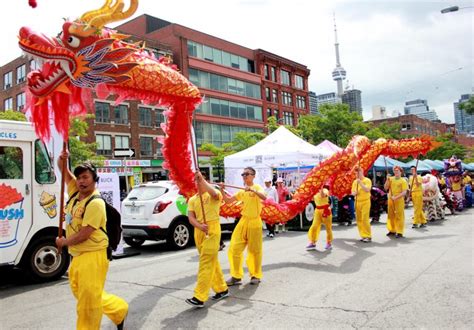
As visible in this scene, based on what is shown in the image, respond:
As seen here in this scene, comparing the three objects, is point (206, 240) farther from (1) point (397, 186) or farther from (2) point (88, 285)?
(1) point (397, 186)

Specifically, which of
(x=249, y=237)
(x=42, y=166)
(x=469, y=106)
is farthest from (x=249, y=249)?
(x=469, y=106)

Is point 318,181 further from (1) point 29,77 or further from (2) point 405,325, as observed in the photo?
(1) point 29,77

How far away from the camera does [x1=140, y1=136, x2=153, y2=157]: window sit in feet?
123

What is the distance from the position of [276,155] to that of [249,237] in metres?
8.22

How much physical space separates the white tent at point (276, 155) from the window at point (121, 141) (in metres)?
21.2

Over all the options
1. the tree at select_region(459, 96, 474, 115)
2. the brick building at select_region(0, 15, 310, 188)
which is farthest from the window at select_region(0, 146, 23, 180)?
the brick building at select_region(0, 15, 310, 188)

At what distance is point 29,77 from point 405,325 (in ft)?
15.6

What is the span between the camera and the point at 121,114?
118ft

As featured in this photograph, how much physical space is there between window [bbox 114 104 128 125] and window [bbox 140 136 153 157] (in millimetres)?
2363

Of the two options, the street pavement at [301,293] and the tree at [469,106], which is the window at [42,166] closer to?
the street pavement at [301,293]

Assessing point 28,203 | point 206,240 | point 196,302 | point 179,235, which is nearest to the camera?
point 196,302

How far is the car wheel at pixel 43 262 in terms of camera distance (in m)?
6.91

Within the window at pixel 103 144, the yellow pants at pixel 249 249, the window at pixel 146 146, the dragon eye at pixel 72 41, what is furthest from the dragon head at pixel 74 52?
the window at pixel 146 146

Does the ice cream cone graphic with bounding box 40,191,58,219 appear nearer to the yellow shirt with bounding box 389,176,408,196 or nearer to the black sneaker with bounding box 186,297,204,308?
the black sneaker with bounding box 186,297,204,308
